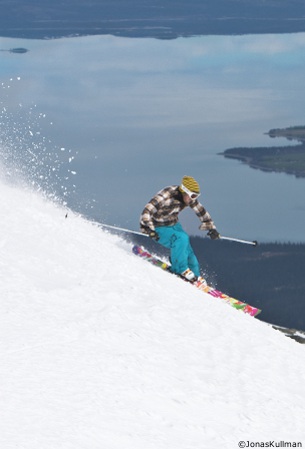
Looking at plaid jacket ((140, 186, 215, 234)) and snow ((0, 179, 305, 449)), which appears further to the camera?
plaid jacket ((140, 186, 215, 234))

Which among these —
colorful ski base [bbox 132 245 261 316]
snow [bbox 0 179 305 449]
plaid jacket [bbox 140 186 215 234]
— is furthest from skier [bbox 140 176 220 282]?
snow [bbox 0 179 305 449]

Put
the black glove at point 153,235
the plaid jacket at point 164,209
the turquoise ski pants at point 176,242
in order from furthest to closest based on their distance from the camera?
the turquoise ski pants at point 176,242 < the plaid jacket at point 164,209 < the black glove at point 153,235

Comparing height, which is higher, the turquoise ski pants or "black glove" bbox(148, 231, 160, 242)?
"black glove" bbox(148, 231, 160, 242)

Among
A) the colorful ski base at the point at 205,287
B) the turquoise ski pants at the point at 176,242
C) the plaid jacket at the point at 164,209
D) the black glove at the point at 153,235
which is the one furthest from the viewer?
the colorful ski base at the point at 205,287

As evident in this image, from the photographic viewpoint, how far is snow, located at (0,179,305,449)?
8.75m

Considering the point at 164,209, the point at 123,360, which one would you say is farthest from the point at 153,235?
the point at 123,360

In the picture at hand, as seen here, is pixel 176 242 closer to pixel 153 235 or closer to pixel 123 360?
pixel 153 235

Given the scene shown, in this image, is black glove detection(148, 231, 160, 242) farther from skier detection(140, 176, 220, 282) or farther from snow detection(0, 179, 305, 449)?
snow detection(0, 179, 305, 449)

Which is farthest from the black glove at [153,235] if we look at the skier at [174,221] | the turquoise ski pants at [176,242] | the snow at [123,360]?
the snow at [123,360]

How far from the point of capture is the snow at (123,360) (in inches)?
344

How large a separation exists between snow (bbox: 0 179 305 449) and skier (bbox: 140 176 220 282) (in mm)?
1428

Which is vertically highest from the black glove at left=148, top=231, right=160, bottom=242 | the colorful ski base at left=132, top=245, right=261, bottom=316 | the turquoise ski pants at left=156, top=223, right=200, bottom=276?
the black glove at left=148, top=231, right=160, bottom=242

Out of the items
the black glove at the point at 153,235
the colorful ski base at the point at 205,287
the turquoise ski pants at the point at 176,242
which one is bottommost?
the colorful ski base at the point at 205,287

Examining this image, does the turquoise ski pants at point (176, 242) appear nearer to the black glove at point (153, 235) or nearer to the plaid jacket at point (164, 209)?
the plaid jacket at point (164, 209)
